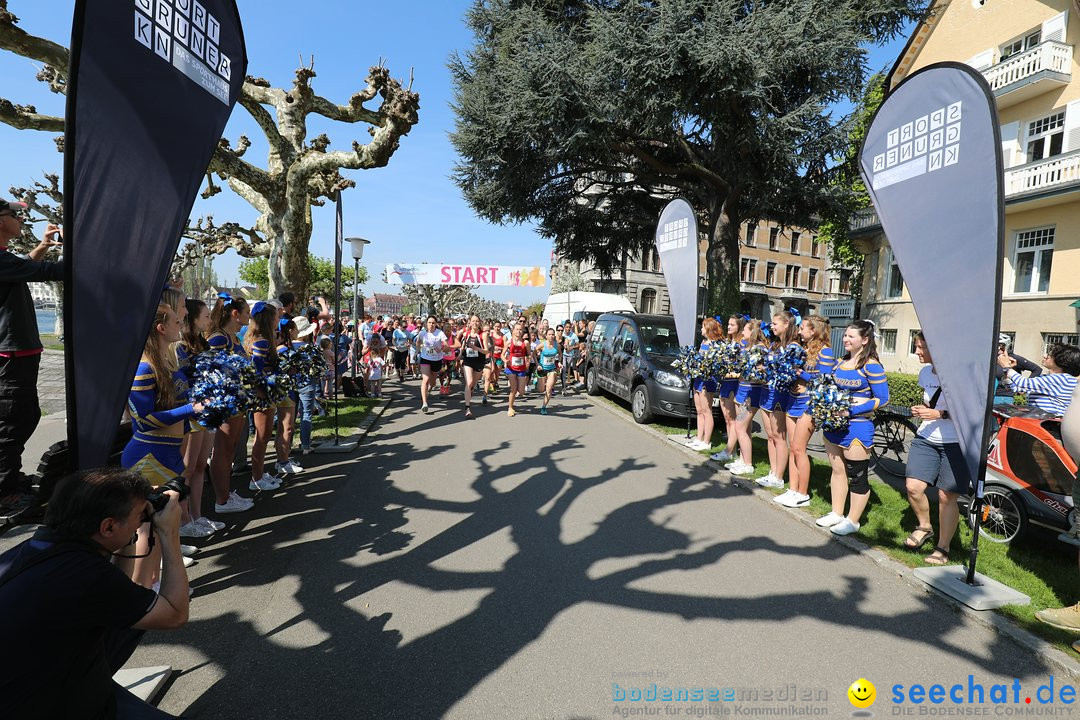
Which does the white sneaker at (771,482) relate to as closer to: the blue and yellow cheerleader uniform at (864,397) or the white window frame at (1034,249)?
the blue and yellow cheerleader uniform at (864,397)

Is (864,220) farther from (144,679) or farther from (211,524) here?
(144,679)

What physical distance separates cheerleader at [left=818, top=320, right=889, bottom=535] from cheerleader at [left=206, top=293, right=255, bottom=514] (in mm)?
5508

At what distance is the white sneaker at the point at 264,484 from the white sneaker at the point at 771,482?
5458 millimetres

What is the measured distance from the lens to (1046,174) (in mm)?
17438

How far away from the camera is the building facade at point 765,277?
160 feet

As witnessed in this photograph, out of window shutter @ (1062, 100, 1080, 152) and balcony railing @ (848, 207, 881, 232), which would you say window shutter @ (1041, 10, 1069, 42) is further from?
balcony railing @ (848, 207, 881, 232)

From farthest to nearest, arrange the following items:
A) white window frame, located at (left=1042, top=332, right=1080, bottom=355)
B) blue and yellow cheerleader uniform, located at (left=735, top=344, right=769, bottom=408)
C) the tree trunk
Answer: the tree trunk < white window frame, located at (left=1042, top=332, right=1080, bottom=355) < blue and yellow cheerleader uniform, located at (left=735, top=344, right=769, bottom=408)

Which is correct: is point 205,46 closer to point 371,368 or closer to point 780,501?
point 780,501

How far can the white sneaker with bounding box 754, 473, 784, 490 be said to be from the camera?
20.0 ft

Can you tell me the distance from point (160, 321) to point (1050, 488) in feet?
23.0

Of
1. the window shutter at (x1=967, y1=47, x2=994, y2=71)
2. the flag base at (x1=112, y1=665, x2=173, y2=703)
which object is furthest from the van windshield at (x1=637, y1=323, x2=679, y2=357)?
the window shutter at (x1=967, y1=47, x2=994, y2=71)

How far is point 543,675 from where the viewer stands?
9.29 feet

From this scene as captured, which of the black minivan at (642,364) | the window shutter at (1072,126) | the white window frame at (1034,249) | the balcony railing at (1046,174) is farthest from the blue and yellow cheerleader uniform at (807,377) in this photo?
the window shutter at (1072,126)

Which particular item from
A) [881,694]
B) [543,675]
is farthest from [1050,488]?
[543,675]
